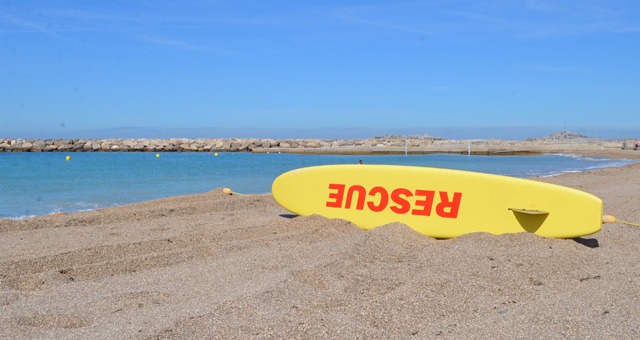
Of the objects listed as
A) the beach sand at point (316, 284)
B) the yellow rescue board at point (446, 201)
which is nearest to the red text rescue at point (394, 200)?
the yellow rescue board at point (446, 201)

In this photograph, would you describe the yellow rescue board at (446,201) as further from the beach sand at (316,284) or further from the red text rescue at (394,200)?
the beach sand at (316,284)

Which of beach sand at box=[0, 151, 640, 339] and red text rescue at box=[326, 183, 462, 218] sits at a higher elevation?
red text rescue at box=[326, 183, 462, 218]

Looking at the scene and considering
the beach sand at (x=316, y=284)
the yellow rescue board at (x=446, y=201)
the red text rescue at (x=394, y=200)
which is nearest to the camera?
the beach sand at (x=316, y=284)

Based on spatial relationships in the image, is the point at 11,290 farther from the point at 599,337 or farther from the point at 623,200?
the point at 623,200

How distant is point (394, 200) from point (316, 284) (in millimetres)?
2321

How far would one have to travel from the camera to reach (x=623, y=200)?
361 inches

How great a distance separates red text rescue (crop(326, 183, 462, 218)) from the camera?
5.94m

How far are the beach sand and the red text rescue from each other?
0.29 metres

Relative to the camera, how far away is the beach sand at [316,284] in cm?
322

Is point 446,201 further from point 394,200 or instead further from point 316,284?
point 316,284

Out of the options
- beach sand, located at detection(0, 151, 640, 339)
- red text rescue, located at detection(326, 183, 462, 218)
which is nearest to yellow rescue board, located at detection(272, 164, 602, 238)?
red text rescue, located at detection(326, 183, 462, 218)

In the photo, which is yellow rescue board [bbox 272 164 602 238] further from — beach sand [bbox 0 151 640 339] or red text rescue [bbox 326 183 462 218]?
beach sand [bbox 0 151 640 339]

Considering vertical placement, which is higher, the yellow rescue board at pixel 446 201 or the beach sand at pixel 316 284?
the yellow rescue board at pixel 446 201

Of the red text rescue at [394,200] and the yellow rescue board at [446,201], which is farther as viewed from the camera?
the red text rescue at [394,200]
